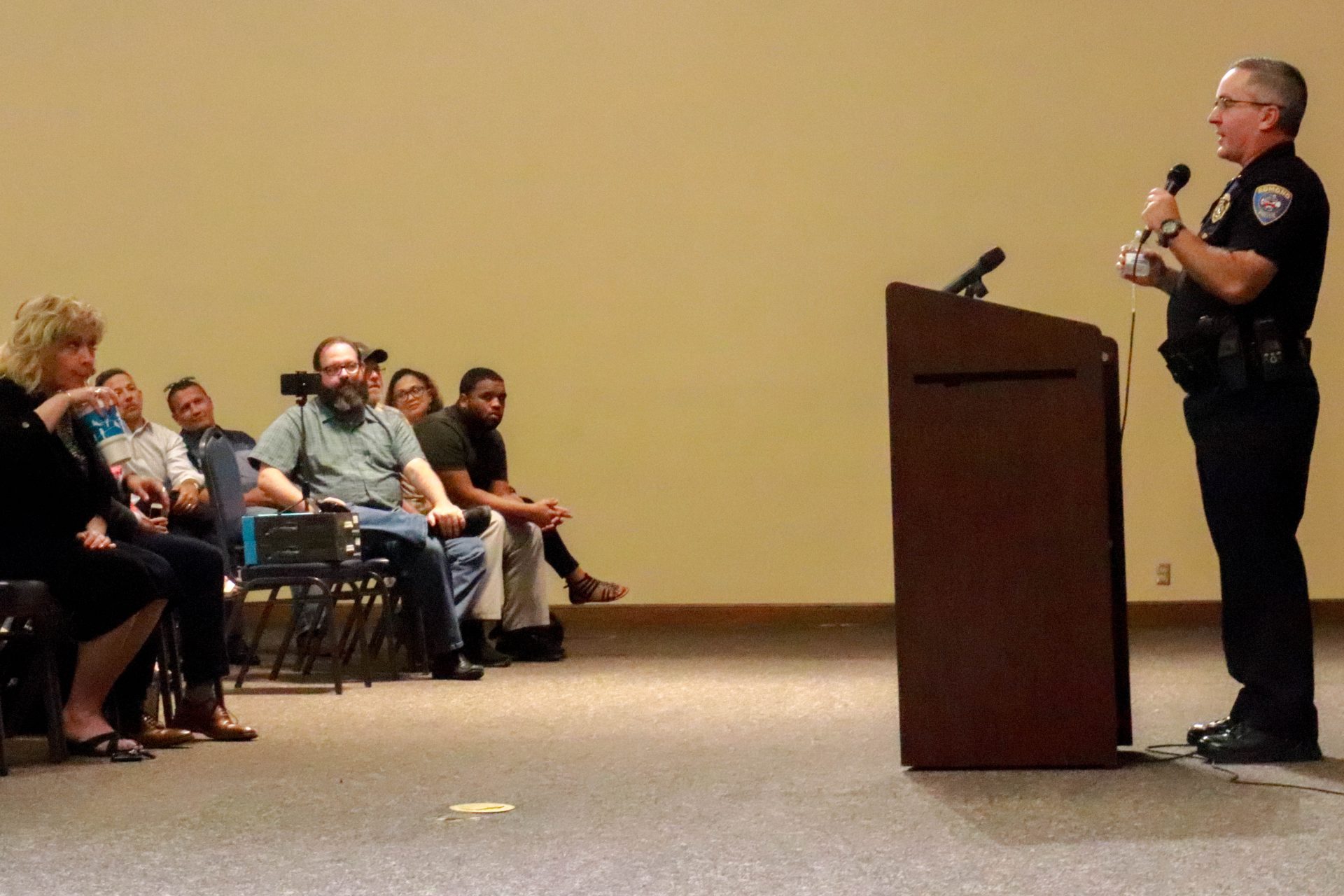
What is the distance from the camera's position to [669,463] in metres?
7.54

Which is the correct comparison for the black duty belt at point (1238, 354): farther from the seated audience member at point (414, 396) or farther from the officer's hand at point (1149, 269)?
the seated audience member at point (414, 396)

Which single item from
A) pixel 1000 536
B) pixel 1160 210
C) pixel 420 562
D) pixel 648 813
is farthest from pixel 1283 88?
pixel 420 562

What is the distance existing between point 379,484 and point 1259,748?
330 centimetres

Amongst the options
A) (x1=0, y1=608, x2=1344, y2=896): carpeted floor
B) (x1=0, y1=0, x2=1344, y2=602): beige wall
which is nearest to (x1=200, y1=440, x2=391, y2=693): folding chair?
(x1=0, y1=608, x2=1344, y2=896): carpeted floor

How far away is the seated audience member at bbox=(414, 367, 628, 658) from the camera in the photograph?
19.5 feet

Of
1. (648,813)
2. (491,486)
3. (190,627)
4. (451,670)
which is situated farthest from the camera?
(491,486)

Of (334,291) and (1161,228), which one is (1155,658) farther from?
(334,291)

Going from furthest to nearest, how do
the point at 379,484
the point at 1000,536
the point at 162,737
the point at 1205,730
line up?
the point at 379,484, the point at 162,737, the point at 1205,730, the point at 1000,536

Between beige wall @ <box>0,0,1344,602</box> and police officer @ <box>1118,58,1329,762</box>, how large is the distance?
4.21 m

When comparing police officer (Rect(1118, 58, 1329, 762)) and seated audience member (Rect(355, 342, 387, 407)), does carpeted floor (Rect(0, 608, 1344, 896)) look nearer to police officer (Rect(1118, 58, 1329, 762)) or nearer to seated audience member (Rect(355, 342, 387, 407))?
police officer (Rect(1118, 58, 1329, 762))

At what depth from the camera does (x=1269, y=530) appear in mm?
3045

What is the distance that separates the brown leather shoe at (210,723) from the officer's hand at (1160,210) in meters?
2.35

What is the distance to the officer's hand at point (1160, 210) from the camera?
3.00m

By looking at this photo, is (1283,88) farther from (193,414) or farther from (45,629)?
(193,414)
